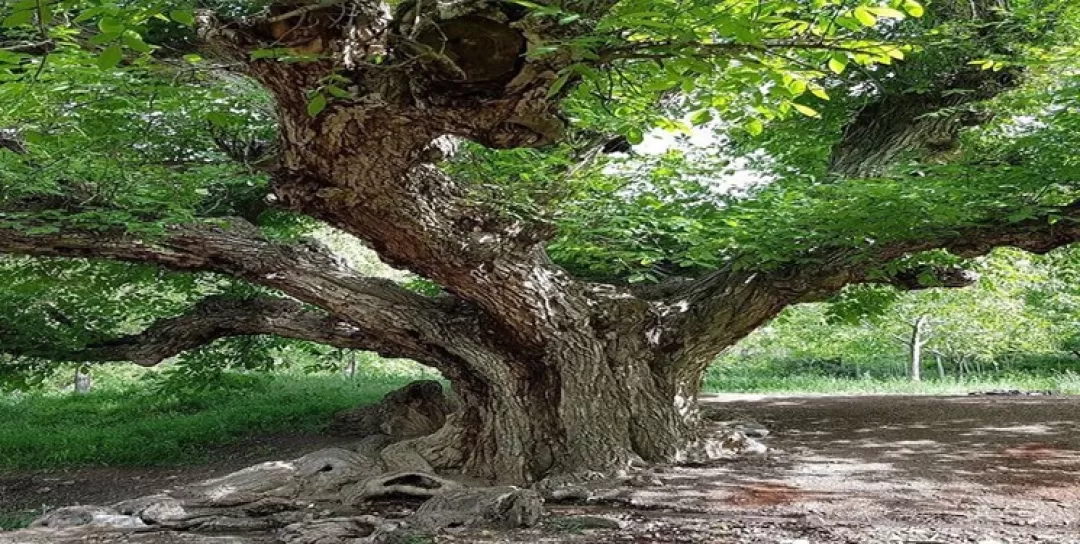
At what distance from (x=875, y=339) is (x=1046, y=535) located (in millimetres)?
17870

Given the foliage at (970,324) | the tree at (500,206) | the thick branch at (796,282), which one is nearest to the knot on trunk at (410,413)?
the tree at (500,206)

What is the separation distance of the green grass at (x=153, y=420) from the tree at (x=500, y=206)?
7.10 ft

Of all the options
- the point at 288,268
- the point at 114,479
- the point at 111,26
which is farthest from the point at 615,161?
the point at 114,479

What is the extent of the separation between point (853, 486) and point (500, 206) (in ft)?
11.7

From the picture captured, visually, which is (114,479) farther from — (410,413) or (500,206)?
(500,206)

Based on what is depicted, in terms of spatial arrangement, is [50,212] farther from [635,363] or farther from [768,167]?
[768,167]

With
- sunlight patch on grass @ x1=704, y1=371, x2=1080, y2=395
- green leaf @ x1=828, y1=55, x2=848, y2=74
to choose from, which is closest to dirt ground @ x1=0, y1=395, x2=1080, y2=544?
green leaf @ x1=828, y1=55, x2=848, y2=74

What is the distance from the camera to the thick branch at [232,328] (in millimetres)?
8352

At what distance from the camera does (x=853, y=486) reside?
5984 millimetres

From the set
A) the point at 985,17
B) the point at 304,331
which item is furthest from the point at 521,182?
the point at 985,17

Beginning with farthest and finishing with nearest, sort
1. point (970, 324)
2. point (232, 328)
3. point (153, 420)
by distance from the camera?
1. point (970, 324)
2. point (153, 420)
3. point (232, 328)

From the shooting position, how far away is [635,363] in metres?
7.47

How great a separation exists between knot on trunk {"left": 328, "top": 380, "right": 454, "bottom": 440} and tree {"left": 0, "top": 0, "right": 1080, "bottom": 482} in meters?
1.92

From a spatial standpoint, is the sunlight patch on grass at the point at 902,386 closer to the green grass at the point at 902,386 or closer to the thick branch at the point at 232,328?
the green grass at the point at 902,386
